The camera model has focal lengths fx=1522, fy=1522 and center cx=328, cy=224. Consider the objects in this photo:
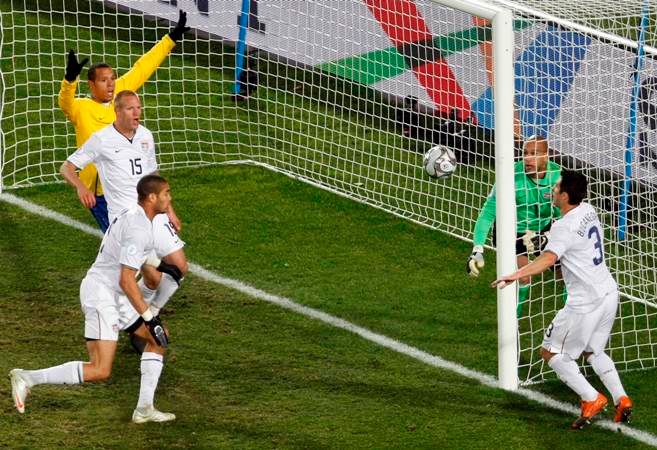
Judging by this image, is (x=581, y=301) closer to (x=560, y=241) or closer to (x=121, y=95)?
(x=560, y=241)

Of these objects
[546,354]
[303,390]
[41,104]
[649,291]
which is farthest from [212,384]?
[41,104]

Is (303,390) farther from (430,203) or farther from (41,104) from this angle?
(41,104)

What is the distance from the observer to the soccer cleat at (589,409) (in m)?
11.1

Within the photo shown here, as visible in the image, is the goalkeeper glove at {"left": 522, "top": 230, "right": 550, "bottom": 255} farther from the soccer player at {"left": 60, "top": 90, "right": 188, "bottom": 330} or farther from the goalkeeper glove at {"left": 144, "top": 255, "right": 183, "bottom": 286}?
the goalkeeper glove at {"left": 144, "top": 255, "right": 183, "bottom": 286}

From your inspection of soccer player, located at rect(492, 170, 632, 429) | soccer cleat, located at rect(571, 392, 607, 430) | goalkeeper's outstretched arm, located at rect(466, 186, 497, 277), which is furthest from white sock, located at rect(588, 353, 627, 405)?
goalkeeper's outstretched arm, located at rect(466, 186, 497, 277)

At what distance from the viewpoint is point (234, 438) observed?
1091cm

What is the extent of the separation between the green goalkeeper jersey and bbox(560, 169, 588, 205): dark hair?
4.03 ft

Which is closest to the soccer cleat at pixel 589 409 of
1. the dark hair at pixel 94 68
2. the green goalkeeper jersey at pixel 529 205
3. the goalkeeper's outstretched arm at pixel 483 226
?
the goalkeeper's outstretched arm at pixel 483 226

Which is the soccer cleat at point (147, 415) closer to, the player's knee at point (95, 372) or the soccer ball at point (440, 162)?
the player's knee at point (95, 372)

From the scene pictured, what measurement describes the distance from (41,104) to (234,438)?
24.5ft

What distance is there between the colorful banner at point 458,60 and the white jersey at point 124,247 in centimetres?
339

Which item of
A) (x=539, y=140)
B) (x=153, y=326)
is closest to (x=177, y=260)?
(x=153, y=326)

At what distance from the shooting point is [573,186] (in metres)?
11.0

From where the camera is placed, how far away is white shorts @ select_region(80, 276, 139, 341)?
10695 mm
